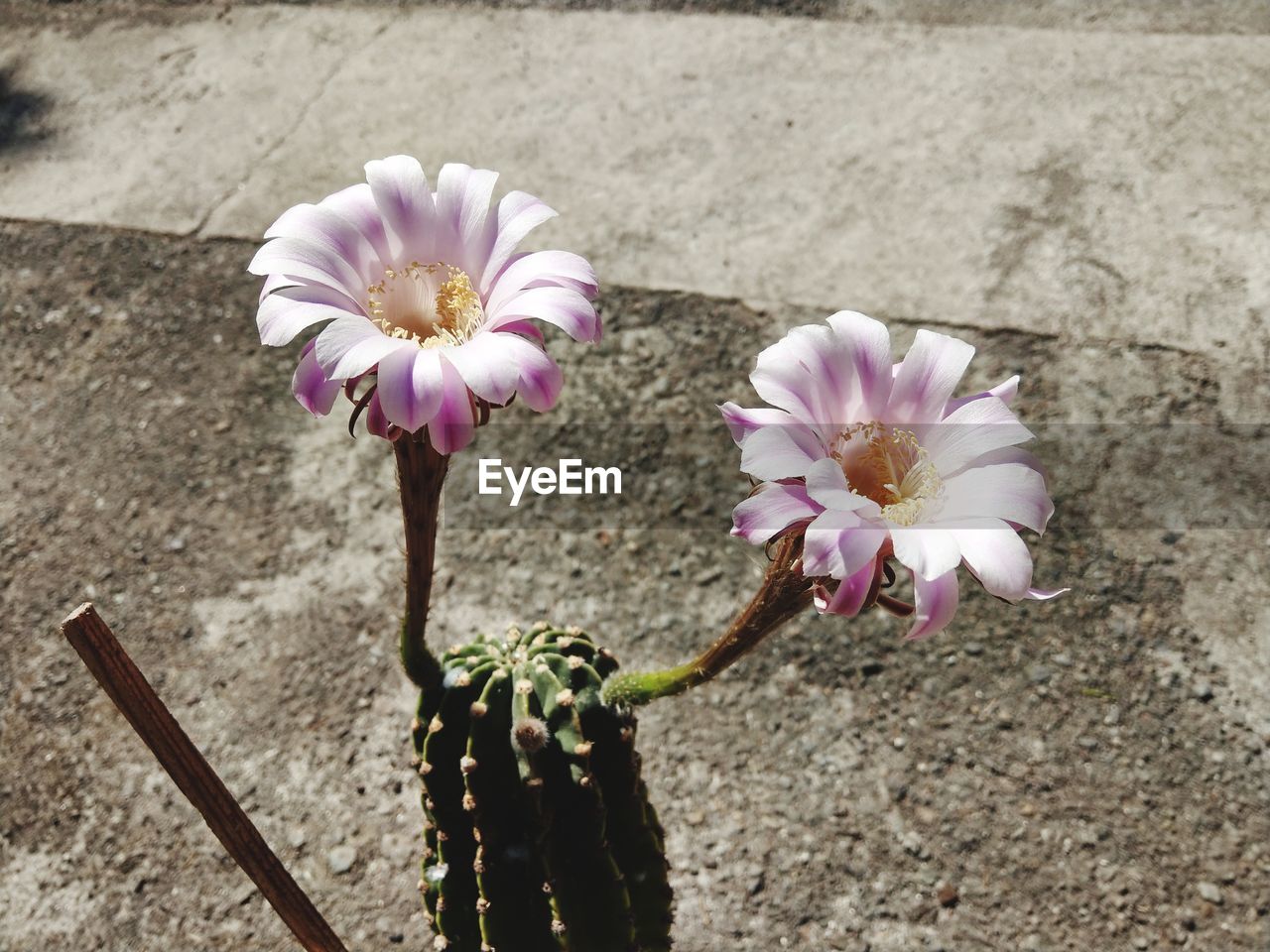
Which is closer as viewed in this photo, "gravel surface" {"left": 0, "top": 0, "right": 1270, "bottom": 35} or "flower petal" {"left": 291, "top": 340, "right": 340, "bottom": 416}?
"flower petal" {"left": 291, "top": 340, "right": 340, "bottom": 416}

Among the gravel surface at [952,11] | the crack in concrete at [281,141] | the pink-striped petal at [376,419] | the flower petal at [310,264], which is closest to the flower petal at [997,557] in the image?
the pink-striped petal at [376,419]

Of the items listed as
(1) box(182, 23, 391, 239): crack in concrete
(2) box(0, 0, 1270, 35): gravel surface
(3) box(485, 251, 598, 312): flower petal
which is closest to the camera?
(3) box(485, 251, 598, 312): flower petal

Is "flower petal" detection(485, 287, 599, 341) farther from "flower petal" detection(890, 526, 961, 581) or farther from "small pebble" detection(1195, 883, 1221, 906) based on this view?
"small pebble" detection(1195, 883, 1221, 906)

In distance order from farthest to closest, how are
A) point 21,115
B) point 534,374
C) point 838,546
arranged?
point 21,115, point 534,374, point 838,546

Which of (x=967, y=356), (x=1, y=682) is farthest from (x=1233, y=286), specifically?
(x=1, y=682)

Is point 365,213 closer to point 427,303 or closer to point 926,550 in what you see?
point 427,303

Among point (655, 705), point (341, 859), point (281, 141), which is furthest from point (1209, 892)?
point (281, 141)

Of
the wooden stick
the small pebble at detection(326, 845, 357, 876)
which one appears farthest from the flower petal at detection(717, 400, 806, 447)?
the small pebble at detection(326, 845, 357, 876)
